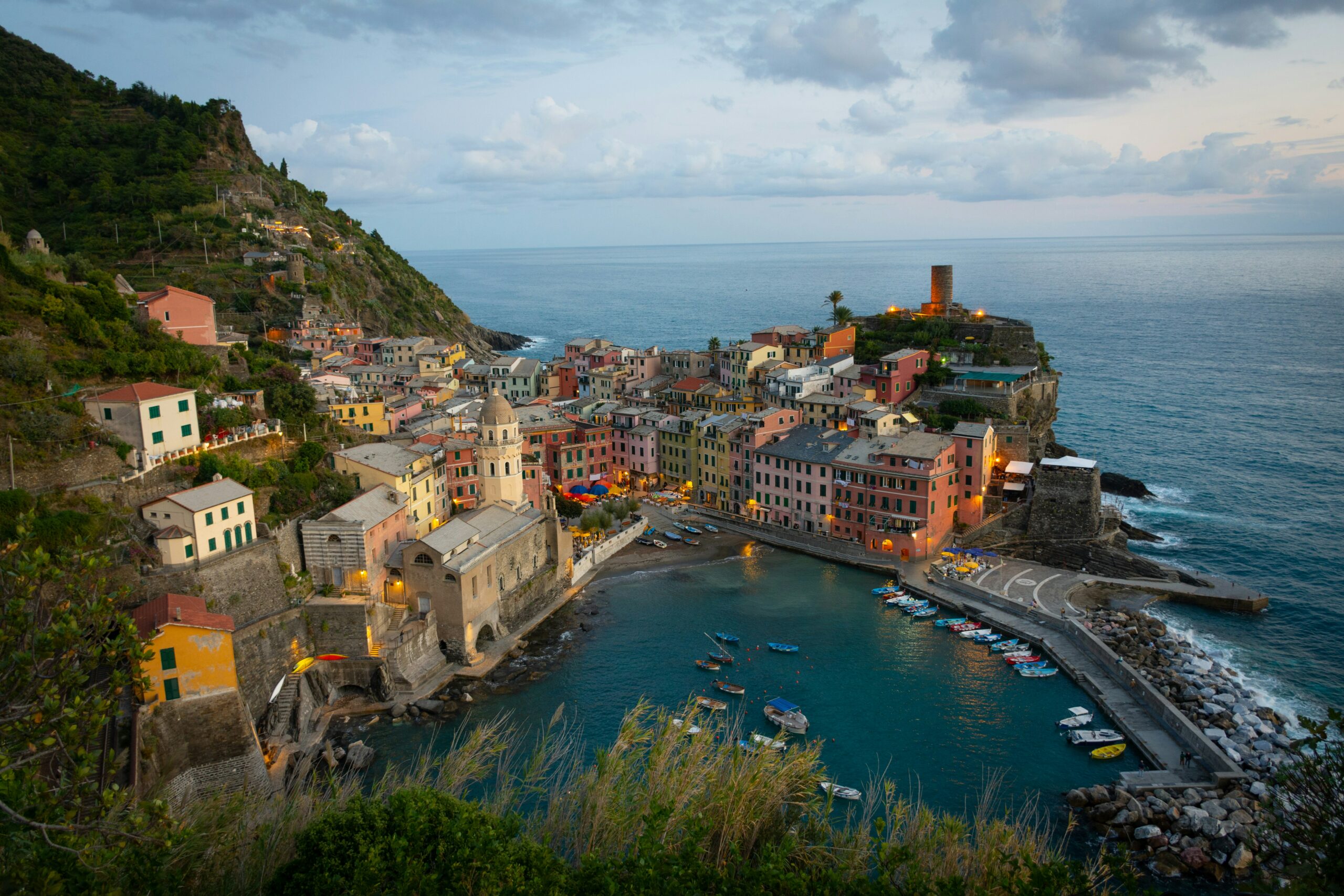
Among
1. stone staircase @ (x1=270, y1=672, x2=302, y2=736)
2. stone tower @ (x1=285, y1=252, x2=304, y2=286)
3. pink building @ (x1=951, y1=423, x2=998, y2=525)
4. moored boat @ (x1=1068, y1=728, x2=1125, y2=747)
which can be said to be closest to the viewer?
stone staircase @ (x1=270, y1=672, x2=302, y2=736)

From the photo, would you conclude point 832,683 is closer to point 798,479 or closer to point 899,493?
point 899,493

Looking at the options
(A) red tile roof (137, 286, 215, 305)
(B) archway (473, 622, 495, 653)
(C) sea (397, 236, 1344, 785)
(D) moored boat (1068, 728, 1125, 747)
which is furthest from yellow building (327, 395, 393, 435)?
(D) moored boat (1068, 728, 1125, 747)

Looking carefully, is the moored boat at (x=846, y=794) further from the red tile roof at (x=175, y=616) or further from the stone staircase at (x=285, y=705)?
the red tile roof at (x=175, y=616)

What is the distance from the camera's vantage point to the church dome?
45031mm

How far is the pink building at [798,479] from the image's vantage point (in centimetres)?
5278

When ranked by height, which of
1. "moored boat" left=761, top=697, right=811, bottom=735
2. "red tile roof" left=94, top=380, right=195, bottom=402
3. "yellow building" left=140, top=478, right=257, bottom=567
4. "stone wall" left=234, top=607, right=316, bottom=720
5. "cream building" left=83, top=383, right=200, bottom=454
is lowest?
"moored boat" left=761, top=697, right=811, bottom=735

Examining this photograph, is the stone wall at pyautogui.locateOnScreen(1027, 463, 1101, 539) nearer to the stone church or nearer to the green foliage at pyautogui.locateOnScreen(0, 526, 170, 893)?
the stone church

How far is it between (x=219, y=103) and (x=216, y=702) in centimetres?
9360

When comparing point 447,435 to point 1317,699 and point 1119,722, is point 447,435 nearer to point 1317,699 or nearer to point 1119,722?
point 1119,722

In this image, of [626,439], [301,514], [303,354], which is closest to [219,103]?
[303,354]

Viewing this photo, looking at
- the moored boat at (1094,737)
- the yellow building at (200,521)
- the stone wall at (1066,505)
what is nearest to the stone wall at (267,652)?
the yellow building at (200,521)

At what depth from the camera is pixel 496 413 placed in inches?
1780

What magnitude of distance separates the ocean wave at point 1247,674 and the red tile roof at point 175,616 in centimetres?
3798

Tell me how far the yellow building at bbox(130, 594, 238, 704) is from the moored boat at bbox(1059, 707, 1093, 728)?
98.4 ft
